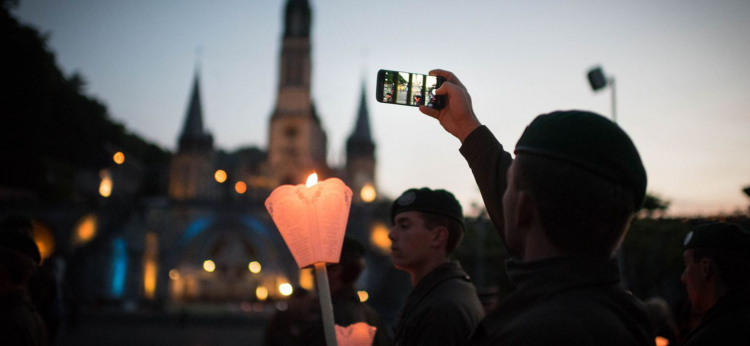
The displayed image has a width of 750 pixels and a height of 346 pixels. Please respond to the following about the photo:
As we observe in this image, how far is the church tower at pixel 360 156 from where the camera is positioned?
2532 inches

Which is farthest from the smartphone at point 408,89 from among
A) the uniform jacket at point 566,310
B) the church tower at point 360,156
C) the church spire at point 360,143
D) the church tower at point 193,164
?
the church spire at point 360,143

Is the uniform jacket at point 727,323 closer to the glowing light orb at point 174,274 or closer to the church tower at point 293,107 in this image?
the glowing light orb at point 174,274

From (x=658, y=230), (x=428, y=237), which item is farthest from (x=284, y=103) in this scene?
(x=428, y=237)

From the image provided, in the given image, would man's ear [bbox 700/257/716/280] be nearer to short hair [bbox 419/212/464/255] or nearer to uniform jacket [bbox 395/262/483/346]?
uniform jacket [bbox 395/262/483/346]

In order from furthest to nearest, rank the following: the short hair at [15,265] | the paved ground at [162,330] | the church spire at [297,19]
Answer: the church spire at [297,19]
the paved ground at [162,330]
the short hair at [15,265]

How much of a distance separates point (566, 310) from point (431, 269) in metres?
2.39

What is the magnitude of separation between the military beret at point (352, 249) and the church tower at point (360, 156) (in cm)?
5759

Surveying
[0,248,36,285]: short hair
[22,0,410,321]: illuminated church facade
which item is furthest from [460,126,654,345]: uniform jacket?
[22,0,410,321]: illuminated church facade

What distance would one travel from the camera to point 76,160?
58531 millimetres

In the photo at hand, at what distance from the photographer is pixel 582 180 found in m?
1.70

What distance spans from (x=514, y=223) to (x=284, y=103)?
2456 inches

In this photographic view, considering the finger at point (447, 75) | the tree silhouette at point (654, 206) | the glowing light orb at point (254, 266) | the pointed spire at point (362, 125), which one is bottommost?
the glowing light orb at point (254, 266)

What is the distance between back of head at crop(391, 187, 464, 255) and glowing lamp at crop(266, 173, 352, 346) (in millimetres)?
1048

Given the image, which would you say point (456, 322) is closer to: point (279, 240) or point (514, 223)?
point (514, 223)
